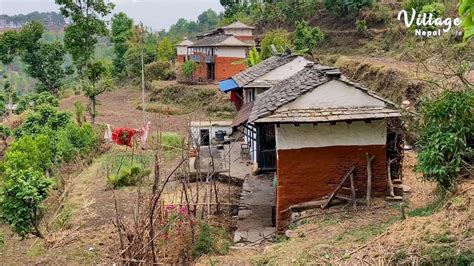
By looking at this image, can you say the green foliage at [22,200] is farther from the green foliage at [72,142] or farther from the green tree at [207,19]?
the green tree at [207,19]

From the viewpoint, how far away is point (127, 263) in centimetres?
876

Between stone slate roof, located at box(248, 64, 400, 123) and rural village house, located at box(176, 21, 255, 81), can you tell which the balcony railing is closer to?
rural village house, located at box(176, 21, 255, 81)

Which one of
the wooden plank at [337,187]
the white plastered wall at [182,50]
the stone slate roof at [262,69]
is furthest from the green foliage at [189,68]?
the wooden plank at [337,187]

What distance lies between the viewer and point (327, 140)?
1230 cm

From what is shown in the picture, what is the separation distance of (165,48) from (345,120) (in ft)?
159

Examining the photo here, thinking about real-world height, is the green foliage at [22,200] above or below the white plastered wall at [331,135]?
below

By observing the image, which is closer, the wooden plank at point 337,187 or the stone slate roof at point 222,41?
the wooden plank at point 337,187

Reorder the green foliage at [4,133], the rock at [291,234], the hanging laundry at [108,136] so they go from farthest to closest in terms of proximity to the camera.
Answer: the green foliage at [4,133], the hanging laundry at [108,136], the rock at [291,234]

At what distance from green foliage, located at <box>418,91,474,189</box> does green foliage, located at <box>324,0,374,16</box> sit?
3626 centimetres

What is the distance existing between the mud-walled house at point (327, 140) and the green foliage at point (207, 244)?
5.70ft

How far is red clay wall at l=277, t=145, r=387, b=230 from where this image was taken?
40.3ft

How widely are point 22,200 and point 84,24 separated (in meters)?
20.3

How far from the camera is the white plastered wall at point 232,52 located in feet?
141

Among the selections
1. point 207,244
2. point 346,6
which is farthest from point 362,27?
point 207,244
